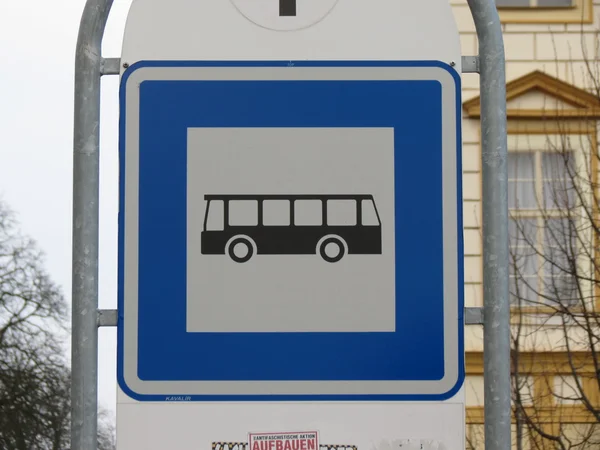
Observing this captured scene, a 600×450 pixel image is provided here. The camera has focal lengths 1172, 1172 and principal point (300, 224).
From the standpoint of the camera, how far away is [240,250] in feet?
8.33

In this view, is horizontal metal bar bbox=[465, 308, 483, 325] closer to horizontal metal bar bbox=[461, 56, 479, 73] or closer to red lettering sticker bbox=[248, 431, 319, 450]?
red lettering sticker bbox=[248, 431, 319, 450]

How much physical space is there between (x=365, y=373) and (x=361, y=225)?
319 millimetres

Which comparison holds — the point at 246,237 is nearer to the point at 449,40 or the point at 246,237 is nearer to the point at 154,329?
the point at 154,329

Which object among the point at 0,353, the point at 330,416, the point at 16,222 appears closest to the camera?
the point at 330,416

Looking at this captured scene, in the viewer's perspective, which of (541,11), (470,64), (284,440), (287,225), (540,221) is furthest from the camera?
(541,11)

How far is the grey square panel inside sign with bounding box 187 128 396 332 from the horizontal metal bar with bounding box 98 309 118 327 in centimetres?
16

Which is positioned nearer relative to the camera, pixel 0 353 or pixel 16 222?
pixel 0 353

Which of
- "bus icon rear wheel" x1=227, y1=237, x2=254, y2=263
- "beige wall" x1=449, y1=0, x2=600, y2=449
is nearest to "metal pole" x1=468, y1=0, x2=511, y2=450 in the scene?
"bus icon rear wheel" x1=227, y1=237, x2=254, y2=263

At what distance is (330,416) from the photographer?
248 cm

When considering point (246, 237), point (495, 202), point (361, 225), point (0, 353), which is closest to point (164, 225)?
point (246, 237)

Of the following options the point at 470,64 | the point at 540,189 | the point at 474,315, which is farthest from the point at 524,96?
the point at 474,315

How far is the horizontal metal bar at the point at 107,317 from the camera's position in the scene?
100 inches

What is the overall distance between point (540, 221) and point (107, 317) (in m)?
12.1

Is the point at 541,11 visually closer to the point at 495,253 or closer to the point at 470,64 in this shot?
the point at 470,64
